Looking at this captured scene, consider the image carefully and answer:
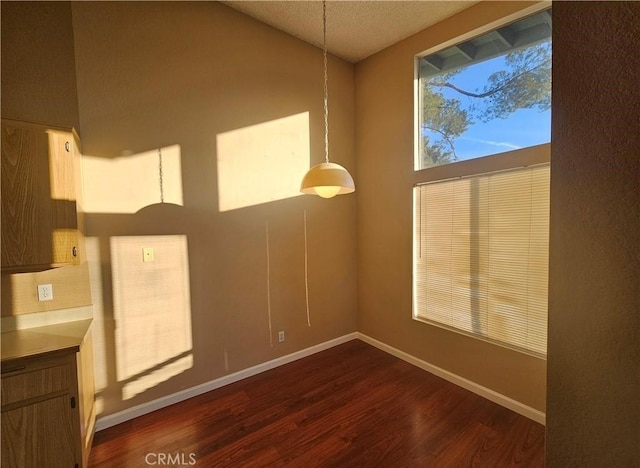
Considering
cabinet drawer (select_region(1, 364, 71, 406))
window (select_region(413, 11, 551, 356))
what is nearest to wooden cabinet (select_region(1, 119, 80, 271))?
cabinet drawer (select_region(1, 364, 71, 406))

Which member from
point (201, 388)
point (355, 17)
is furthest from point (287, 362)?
point (355, 17)

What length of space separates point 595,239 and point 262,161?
2718mm

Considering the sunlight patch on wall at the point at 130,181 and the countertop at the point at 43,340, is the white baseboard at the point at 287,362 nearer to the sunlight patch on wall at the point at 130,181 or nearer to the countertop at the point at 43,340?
the countertop at the point at 43,340

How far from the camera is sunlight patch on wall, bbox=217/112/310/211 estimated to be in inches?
109

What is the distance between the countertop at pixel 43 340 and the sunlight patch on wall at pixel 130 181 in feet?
2.78

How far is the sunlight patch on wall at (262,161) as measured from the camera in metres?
2.78

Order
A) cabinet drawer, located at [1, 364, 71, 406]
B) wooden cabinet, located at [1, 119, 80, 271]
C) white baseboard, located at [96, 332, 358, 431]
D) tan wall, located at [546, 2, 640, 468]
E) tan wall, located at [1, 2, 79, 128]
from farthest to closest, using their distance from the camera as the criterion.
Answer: white baseboard, located at [96, 332, 358, 431], tan wall, located at [1, 2, 79, 128], wooden cabinet, located at [1, 119, 80, 271], cabinet drawer, located at [1, 364, 71, 406], tan wall, located at [546, 2, 640, 468]

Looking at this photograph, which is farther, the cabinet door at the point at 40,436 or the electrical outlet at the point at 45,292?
the electrical outlet at the point at 45,292

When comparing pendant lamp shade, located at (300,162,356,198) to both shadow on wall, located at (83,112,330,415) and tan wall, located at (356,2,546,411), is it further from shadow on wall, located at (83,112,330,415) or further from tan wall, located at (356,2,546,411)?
tan wall, located at (356,2,546,411)

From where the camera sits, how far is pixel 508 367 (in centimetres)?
244

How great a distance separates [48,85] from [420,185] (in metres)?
3.18

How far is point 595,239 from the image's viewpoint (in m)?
0.71

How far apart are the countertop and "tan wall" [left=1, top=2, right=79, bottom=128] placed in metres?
1.44

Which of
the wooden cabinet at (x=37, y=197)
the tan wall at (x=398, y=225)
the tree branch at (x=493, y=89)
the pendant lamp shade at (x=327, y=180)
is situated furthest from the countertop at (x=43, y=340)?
the tree branch at (x=493, y=89)
